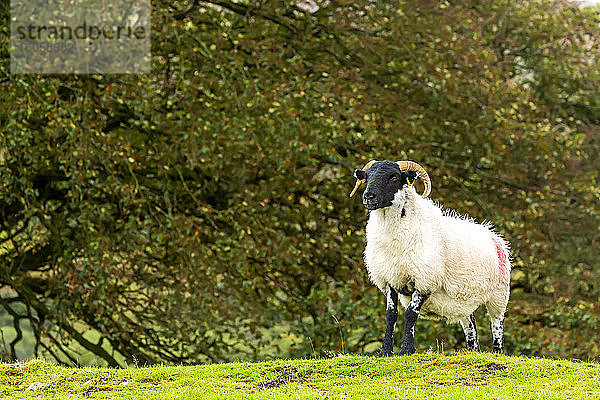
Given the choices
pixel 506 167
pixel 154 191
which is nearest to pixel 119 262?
pixel 154 191

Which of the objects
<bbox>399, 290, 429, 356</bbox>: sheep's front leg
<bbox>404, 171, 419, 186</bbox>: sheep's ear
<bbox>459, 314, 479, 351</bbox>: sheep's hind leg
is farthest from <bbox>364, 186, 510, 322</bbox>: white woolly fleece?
<bbox>459, 314, 479, 351</bbox>: sheep's hind leg

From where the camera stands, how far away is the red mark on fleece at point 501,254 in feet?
30.5

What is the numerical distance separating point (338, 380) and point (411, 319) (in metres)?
1.16

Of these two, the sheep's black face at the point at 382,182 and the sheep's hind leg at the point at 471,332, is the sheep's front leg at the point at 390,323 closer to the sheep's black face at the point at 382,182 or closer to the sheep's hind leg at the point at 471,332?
the sheep's black face at the point at 382,182

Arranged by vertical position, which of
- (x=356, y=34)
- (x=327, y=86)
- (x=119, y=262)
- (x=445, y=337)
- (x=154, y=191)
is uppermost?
(x=356, y=34)

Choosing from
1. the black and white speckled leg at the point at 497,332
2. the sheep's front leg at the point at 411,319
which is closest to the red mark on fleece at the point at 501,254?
the black and white speckled leg at the point at 497,332

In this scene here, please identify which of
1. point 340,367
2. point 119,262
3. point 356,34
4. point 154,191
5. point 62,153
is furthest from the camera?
point 356,34

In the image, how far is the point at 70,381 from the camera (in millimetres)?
8297

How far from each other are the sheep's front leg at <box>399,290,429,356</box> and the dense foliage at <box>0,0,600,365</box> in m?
4.88

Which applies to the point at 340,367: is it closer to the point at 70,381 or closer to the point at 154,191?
the point at 70,381

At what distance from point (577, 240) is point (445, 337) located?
3849mm

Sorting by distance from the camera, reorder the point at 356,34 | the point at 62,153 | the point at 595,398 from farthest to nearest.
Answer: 1. the point at 356,34
2. the point at 62,153
3. the point at 595,398

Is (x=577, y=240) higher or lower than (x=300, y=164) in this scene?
lower

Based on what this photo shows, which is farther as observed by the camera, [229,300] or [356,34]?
[356,34]
